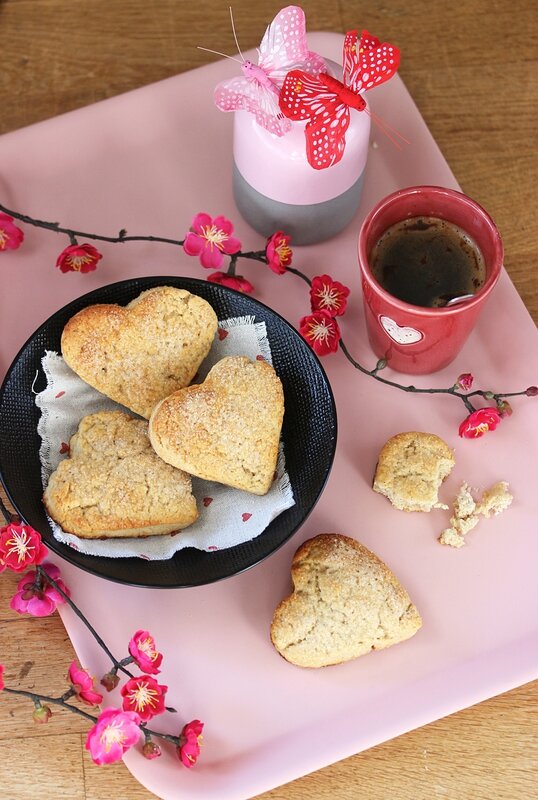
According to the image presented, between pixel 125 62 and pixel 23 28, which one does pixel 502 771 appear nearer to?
pixel 125 62

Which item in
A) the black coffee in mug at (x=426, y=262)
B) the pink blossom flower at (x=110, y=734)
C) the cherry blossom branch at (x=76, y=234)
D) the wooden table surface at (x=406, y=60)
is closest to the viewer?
the pink blossom flower at (x=110, y=734)

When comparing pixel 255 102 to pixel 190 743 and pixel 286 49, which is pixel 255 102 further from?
pixel 190 743

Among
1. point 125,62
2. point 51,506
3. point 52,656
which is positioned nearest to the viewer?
point 51,506

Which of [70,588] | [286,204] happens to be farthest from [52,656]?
[286,204]

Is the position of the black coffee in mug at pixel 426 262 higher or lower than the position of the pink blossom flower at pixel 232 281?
higher

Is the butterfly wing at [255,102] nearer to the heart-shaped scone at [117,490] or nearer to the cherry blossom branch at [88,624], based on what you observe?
the heart-shaped scone at [117,490]

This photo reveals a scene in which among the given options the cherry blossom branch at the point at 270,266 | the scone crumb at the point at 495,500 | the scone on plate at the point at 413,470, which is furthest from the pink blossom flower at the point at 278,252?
the scone crumb at the point at 495,500

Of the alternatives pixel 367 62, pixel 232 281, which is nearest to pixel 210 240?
pixel 232 281
